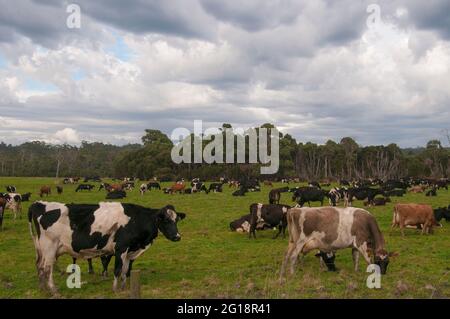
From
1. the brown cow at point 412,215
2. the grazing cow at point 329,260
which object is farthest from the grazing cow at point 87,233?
the brown cow at point 412,215

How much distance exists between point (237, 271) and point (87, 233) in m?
4.38

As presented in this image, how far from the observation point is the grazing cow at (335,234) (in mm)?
11352

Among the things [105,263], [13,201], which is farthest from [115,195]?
[105,263]

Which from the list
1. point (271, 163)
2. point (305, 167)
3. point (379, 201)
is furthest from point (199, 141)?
point (379, 201)

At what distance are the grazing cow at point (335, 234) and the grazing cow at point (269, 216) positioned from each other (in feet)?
21.1

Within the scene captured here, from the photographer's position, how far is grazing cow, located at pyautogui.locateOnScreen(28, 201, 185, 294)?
404 inches

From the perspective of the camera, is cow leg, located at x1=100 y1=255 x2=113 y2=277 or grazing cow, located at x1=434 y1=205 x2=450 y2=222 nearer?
cow leg, located at x1=100 y1=255 x2=113 y2=277

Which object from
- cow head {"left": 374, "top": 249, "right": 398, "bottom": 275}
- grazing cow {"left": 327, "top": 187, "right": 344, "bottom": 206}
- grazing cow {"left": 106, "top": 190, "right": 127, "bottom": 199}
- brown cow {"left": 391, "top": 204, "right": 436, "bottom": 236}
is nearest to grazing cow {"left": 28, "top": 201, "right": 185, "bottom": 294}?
cow head {"left": 374, "top": 249, "right": 398, "bottom": 275}

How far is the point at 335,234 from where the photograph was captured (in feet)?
37.3

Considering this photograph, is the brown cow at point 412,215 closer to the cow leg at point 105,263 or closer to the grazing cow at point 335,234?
the grazing cow at point 335,234

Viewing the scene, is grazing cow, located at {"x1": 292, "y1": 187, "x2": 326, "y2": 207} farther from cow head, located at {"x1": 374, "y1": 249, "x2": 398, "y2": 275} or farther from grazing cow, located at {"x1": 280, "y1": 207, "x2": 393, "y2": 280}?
cow head, located at {"x1": 374, "y1": 249, "x2": 398, "y2": 275}

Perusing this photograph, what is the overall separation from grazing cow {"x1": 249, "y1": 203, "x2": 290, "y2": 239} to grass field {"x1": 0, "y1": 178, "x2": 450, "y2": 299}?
616 mm

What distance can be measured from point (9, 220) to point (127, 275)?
16408mm
